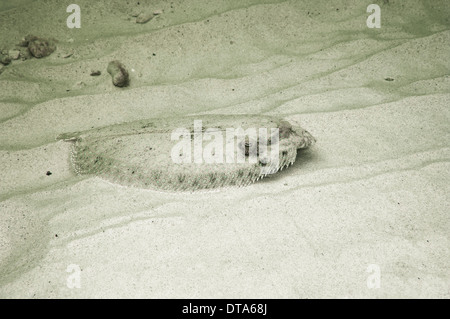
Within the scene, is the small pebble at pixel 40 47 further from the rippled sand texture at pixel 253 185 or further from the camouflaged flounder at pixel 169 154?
the camouflaged flounder at pixel 169 154

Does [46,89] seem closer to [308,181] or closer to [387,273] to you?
[308,181]

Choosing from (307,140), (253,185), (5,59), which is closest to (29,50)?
(5,59)

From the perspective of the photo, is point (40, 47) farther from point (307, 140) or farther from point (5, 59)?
point (307, 140)

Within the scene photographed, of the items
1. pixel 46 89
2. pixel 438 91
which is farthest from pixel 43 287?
pixel 438 91

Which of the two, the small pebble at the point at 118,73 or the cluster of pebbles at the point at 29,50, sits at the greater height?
the cluster of pebbles at the point at 29,50

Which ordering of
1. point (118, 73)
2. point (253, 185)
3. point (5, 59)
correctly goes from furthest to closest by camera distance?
point (5, 59), point (118, 73), point (253, 185)

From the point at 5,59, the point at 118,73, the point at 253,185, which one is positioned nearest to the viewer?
the point at 253,185

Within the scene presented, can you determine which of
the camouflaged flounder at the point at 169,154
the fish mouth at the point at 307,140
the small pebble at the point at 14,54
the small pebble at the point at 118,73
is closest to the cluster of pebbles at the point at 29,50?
the small pebble at the point at 14,54
